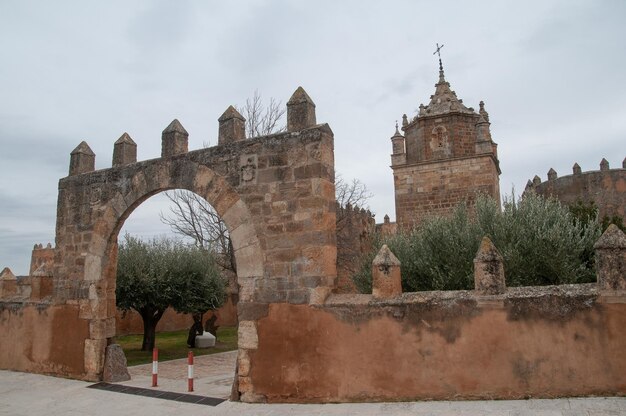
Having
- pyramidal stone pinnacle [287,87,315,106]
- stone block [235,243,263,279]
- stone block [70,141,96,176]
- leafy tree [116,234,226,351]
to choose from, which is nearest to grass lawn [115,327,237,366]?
leafy tree [116,234,226,351]

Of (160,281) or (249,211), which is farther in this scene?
(160,281)

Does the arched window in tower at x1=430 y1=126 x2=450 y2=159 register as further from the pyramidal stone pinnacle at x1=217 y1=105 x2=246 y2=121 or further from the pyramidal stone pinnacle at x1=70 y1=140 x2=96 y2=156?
the pyramidal stone pinnacle at x1=70 y1=140 x2=96 y2=156

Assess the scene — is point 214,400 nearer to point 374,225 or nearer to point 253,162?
point 253,162

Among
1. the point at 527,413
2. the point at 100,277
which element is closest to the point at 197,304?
the point at 100,277

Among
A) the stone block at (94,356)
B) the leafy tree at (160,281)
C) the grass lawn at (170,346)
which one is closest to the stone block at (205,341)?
A: the grass lawn at (170,346)

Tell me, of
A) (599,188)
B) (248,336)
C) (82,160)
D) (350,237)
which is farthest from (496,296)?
(599,188)

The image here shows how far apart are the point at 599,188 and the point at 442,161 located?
10328mm

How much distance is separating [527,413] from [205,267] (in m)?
11.1

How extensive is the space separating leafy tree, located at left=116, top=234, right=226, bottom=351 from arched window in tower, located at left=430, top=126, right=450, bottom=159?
9042mm

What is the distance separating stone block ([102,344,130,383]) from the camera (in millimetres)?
7973

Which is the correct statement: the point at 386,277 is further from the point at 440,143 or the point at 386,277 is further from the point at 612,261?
the point at 440,143

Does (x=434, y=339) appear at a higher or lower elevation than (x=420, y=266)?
lower

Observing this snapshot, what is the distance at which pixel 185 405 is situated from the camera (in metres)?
6.46

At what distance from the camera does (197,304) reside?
13.7 metres
